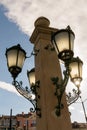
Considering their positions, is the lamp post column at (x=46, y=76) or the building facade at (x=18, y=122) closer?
the lamp post column at (x=46, y=76)

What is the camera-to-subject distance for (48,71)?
448cm

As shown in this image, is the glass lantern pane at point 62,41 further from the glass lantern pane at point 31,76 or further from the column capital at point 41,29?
the glass lantern pane at point 31,76

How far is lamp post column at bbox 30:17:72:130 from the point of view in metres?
3.99

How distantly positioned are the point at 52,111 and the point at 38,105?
36cm

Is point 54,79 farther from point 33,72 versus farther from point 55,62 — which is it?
point 33,72

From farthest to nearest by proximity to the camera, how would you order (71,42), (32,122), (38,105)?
(32,122) < (38,105) < (71,42)

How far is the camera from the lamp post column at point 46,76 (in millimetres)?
3994

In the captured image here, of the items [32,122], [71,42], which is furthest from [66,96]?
[32,122]

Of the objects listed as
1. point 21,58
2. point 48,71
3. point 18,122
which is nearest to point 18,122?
point 18,122

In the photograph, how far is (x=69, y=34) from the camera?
3.81 m

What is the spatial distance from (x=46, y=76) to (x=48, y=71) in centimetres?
13

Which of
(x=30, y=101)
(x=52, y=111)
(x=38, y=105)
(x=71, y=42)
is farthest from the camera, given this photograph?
(x=30, y=101)

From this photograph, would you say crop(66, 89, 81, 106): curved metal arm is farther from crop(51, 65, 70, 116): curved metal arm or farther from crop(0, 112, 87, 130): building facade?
crop(0, 112, 87, 130): building facade

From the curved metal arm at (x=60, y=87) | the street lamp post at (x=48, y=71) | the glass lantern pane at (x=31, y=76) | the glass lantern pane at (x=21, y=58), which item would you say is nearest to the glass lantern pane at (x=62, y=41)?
the street lamp post at (x=48, y=71)
